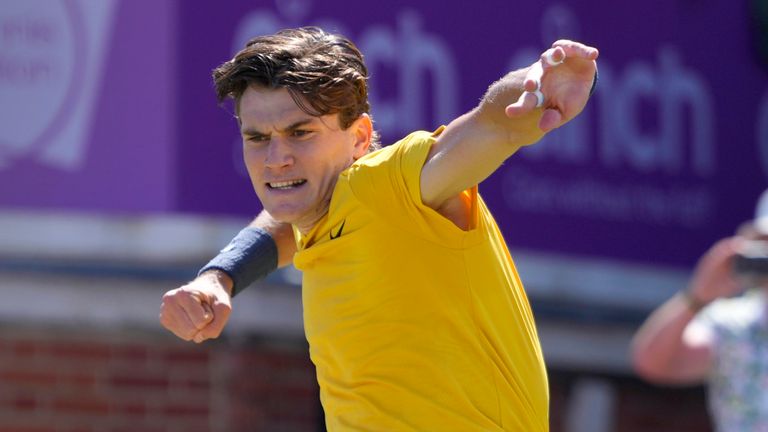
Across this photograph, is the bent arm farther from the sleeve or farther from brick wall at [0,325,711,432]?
the sleeve

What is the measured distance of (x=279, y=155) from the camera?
317 centimetres

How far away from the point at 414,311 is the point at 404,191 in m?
0.25

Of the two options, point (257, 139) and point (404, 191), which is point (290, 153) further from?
point (404, 191)

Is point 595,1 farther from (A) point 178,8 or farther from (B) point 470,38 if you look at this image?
(A) point 178,8

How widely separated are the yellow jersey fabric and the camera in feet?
8.75

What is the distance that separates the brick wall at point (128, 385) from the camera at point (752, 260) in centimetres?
195

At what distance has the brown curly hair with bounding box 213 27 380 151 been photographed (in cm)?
317

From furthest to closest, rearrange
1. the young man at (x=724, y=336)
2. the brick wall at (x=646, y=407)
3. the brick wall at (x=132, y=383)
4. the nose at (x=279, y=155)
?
the brick wall at (x=646, y=407) < the brick wall at (x=132, y=383) < the young man at (x=724, y=336) < the nose at (x=279, y=155)

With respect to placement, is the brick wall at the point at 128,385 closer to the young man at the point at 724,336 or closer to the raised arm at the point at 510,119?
the young man at the point at 724,336

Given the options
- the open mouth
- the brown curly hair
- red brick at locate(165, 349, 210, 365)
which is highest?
the brown curly hair

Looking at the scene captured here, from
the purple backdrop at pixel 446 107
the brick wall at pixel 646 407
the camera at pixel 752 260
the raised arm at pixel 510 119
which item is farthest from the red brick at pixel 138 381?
the raised arm at pixel 510 119

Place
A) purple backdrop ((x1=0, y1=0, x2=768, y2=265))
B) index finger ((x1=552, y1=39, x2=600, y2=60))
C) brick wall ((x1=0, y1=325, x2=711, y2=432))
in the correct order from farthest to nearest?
brick wall ((x1=0, y1=325, x2=711, y2=432)) → purple backdrop ((x1=0, y1=0, x2=768, y2=265)) → index finger ((x1=552, y1=39, x2=600, y2=60))

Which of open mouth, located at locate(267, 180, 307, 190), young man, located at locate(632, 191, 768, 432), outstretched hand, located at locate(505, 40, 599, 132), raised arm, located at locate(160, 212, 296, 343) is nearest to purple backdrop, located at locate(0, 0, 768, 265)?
young man, located at locate(632, 191, 768, 432)

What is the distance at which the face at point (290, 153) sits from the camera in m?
3.17
